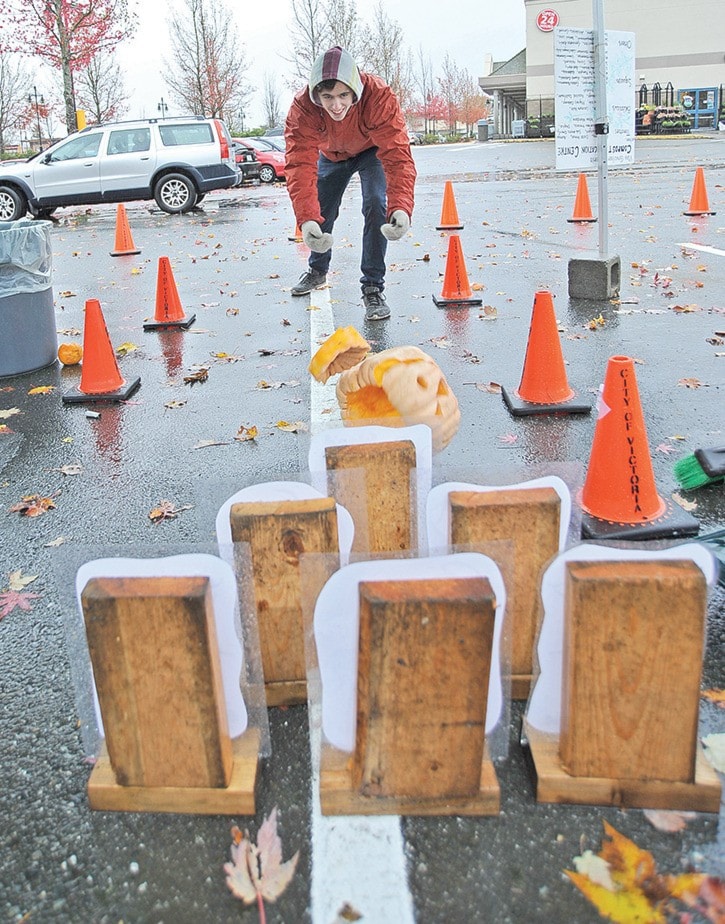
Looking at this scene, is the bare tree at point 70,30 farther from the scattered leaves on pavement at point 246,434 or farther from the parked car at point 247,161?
the scattered leaves on pavement at point 246,434

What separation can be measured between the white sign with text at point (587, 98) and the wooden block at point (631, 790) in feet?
18.4

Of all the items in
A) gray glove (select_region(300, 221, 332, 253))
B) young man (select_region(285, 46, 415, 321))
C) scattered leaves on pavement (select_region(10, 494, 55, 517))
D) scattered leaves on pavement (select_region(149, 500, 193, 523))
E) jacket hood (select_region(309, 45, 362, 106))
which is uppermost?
jacket hood (select_region(309, 45, 362, 106))

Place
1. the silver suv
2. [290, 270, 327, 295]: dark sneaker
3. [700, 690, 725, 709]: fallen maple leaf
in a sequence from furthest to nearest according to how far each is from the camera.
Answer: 1. the silver suv
2. [290, 270, 327, 295]: dark sneaker
3. [700, 690, 725, 709]: fallen maple leaf

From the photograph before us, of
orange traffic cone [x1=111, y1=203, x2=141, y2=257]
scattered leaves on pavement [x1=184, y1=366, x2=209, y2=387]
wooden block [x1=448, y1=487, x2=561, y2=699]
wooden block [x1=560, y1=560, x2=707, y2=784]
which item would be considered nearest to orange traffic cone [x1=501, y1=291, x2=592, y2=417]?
scattered leaves on pavement [x1=184, y1=366, x2=209, y2=387]

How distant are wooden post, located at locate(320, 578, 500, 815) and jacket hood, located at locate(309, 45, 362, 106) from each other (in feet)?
16.0

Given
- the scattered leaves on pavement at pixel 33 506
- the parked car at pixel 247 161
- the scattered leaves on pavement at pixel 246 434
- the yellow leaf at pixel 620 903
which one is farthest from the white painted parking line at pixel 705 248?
the parked car at pixel 247 161

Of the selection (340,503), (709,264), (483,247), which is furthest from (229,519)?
(483,247)

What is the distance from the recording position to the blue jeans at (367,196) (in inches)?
271

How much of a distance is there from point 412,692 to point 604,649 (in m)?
0.44

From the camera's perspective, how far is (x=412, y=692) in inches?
76.6

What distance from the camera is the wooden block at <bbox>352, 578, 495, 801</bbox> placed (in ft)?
6.16

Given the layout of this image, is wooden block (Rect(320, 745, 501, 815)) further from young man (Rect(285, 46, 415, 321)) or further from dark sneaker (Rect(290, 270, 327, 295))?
dark sneaker (Rect(290, 270, 327, 295))

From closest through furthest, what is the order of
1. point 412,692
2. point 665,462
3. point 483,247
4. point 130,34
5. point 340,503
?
point 412,692
point 340,503
point 665,462
point 483,247
point 130,34

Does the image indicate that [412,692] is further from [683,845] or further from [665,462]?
[665,462]
